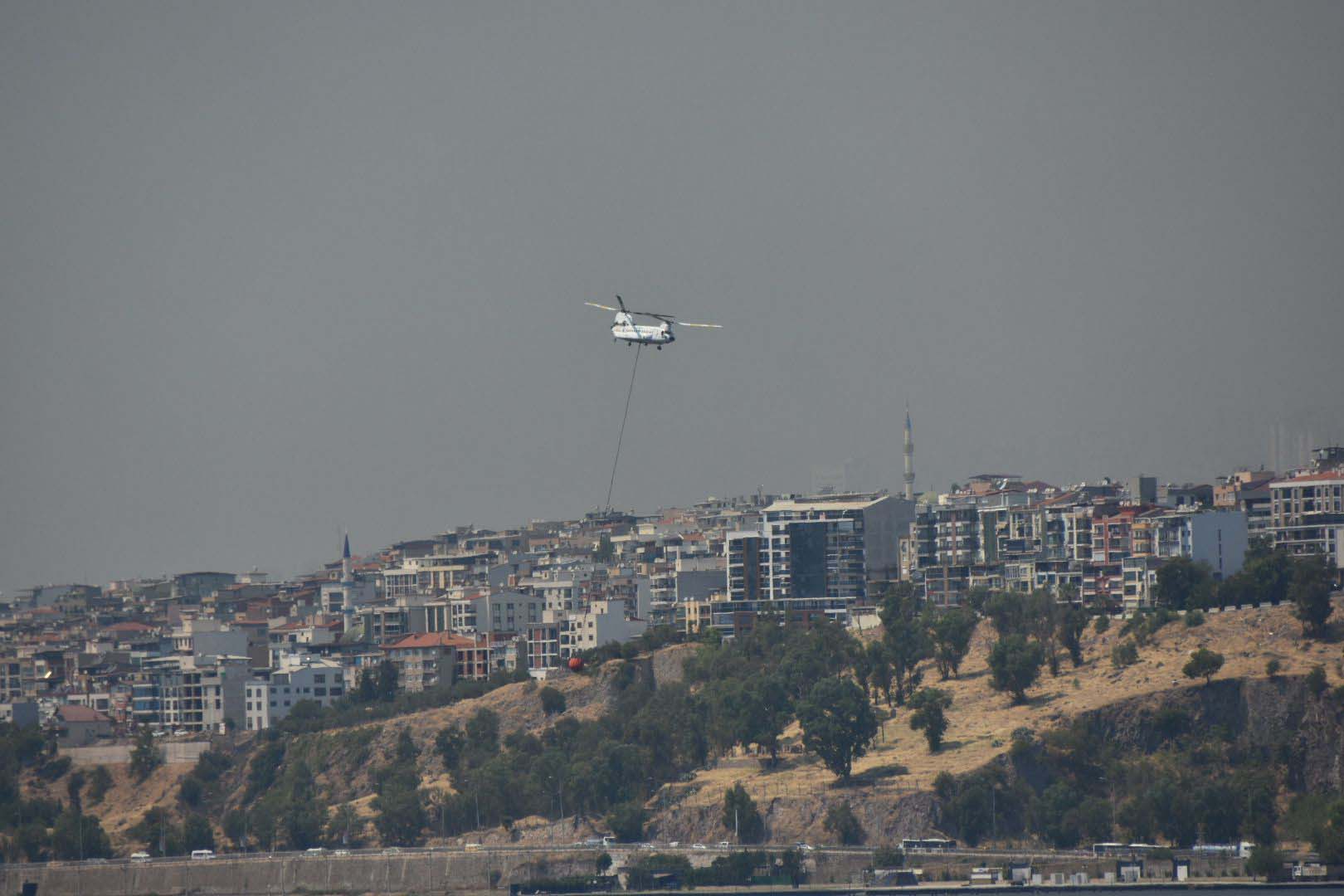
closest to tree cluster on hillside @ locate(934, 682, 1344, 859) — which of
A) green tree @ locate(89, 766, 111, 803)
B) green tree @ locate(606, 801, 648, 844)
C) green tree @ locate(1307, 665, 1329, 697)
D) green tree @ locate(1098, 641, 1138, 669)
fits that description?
green tree @ locate(1307, 665, 1329, 697)

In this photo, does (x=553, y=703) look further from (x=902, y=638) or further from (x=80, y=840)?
(x=80, y=840)

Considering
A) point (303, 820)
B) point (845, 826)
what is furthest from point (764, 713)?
point (303, 820)

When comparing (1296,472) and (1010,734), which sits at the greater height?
(1296,472)

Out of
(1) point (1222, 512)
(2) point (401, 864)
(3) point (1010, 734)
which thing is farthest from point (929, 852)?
(1) point (1222, 512)

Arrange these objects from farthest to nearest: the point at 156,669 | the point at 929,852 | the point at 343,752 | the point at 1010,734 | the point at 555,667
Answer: the point at 156,669
the point at 555,667
the point at 343,752
the point at 1010,734
the point at 929,852

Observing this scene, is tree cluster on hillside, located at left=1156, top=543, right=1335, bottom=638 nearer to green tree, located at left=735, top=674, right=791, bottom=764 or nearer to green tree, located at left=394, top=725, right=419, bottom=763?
green tree, located at left=735, top=674, right=791, bottom=764

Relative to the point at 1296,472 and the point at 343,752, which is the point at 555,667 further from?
the point at 1296,472
